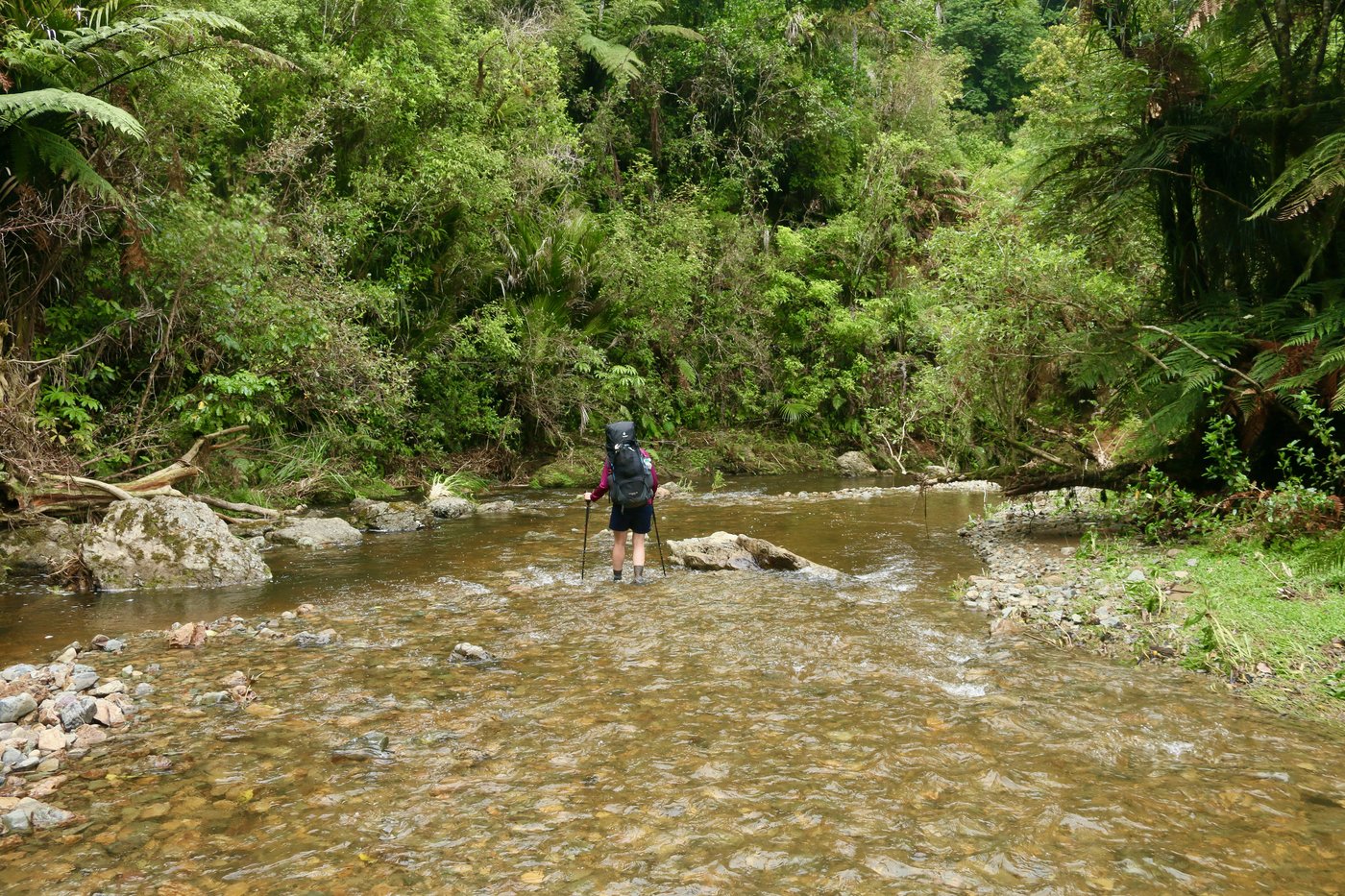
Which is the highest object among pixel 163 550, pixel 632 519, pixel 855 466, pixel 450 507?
pixel 632 519

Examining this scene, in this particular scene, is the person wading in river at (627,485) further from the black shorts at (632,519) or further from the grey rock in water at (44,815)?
the grey rock in water at (44,815)

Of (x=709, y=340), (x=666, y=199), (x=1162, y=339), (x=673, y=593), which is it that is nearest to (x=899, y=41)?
(x=666, y=199)

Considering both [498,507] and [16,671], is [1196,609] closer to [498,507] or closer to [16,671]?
[16,671]

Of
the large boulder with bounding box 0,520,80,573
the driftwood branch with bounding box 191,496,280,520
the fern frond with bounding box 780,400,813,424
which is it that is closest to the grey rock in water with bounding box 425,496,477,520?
the driftwood branch with bounding box 191,496,280,520

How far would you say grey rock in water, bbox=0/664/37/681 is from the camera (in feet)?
17.1

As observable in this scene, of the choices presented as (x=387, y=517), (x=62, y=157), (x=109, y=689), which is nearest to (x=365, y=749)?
(x=109, y=689)

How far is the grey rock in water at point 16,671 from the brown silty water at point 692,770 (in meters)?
0.52

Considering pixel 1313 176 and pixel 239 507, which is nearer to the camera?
pixel 1313 176

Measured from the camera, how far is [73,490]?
31.2 ft

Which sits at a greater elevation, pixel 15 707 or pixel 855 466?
pixel 15 707

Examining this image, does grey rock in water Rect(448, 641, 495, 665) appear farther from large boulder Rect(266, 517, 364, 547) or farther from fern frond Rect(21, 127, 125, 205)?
fern frond Rect(21, 127, 125, 205)

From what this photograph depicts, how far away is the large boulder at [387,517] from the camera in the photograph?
12.9 metres

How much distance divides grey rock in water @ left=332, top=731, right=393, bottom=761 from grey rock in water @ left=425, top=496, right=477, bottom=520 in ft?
32.0

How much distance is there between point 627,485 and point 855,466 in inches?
577
